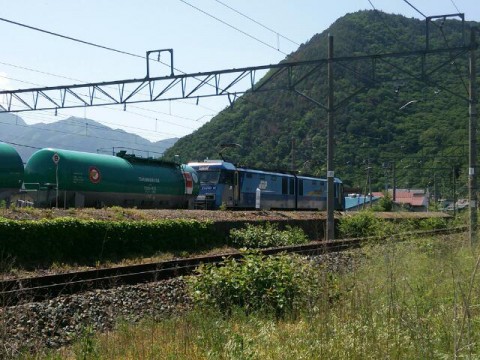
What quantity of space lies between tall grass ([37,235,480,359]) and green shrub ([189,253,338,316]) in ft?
1.56

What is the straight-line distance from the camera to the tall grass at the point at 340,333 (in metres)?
5.17

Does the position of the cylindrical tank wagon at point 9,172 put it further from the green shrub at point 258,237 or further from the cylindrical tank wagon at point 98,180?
the green shrub at point 258,237

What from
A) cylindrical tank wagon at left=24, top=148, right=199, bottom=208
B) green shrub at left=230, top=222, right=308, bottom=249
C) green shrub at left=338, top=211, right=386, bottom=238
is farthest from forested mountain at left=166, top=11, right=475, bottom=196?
green shrub at left=230, top=222, right=308, bottom=249

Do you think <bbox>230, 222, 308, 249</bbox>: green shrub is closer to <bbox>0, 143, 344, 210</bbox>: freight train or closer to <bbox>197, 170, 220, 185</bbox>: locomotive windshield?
<bbox>0, 143, 344, 210</bbox>: freight train

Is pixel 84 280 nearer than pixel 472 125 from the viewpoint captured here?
Yes

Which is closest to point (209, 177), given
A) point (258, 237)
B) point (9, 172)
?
point (258, 237)

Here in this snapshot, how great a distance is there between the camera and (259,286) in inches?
370

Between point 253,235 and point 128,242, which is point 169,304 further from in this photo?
→ point 253,235

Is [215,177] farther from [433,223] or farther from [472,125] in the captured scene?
[472,125]

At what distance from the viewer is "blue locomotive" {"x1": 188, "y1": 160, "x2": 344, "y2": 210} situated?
34.9 m

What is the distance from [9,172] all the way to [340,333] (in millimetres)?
21181

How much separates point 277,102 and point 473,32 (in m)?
53.0

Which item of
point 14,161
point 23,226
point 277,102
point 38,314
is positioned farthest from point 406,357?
point 277,102

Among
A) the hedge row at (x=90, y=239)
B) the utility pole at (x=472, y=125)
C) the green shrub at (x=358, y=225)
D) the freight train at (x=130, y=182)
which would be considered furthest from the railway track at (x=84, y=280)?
the green shrub at (x=358, y=225)
